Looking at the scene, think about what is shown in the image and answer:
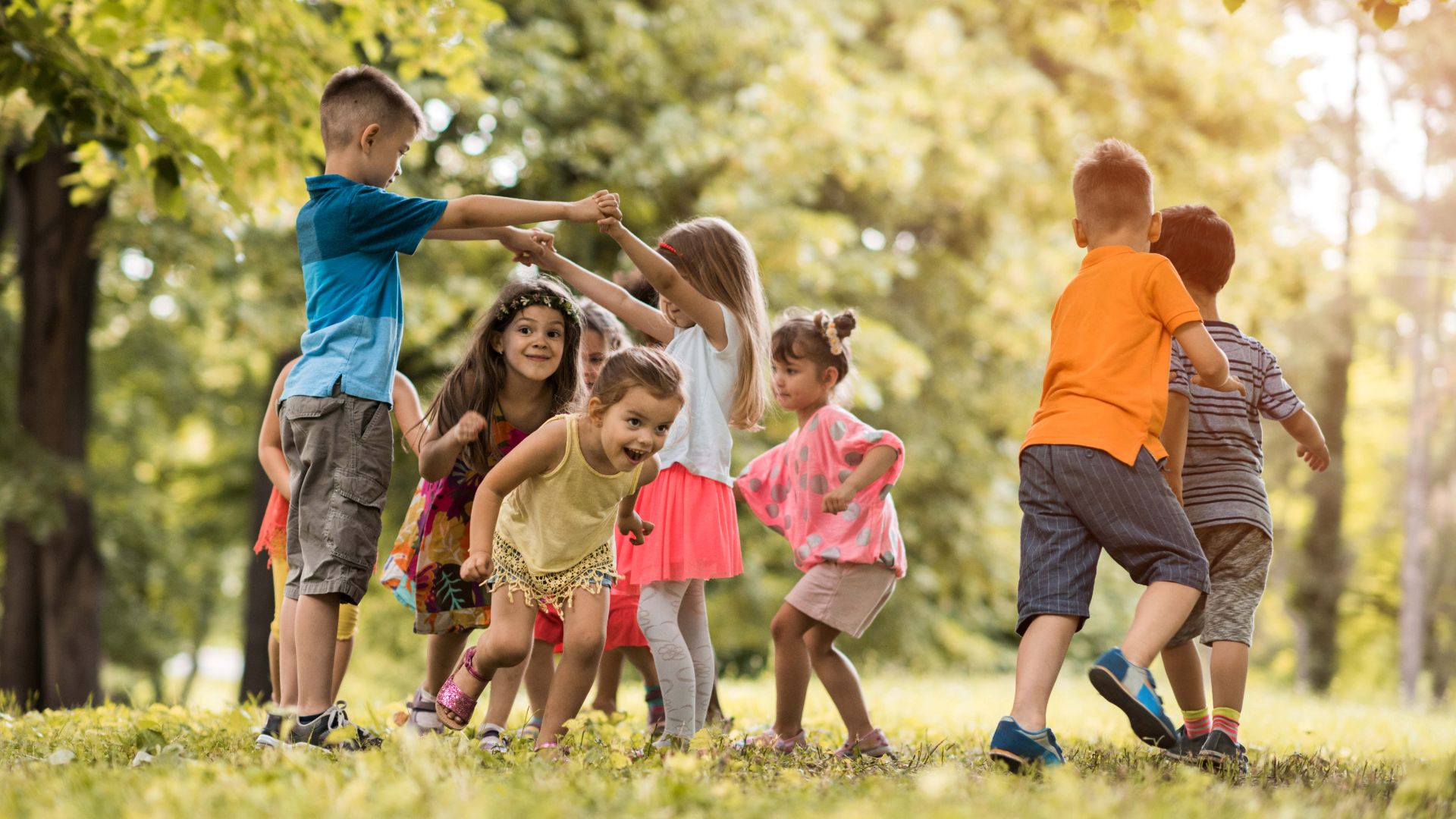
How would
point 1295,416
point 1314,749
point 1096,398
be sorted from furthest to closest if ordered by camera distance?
point 1314,749
point 1295,416
point 1096,398

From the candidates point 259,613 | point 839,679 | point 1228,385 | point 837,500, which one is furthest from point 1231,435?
point 259,613

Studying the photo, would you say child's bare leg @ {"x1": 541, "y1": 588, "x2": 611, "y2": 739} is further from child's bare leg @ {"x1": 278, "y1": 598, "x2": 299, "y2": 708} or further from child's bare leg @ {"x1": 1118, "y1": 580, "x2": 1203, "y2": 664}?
child's bare leg @ {"x1": 1118, "y1": 580, "x2": 1203, "y2": 664}

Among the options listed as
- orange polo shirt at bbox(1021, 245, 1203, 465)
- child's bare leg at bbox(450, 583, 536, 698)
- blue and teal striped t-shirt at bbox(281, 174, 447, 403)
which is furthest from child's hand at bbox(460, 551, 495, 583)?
orange polo shirt at bbox(1021, 245, 1203, 465)

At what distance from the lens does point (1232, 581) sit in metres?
4.36

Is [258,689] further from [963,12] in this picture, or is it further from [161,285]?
[963,12]

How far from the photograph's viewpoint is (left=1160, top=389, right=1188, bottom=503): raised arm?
13.4 ft

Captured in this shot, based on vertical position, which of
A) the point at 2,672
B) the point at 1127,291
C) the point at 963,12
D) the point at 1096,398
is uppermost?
the point at 963,12

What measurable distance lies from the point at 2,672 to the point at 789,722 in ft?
32.4

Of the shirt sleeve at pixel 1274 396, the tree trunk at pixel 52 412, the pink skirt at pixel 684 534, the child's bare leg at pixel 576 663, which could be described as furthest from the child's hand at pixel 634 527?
the tree trunk at pixel 52 412

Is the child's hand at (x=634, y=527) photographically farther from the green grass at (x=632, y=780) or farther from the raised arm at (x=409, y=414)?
the raised arm at (x=409, y=414)

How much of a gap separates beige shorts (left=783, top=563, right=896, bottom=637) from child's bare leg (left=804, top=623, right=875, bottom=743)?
90mm

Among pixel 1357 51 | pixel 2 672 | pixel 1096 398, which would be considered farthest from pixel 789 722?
pixel 1357 51

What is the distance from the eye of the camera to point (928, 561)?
1445cm

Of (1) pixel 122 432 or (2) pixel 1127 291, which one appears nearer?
(2) pixel 1127 291
